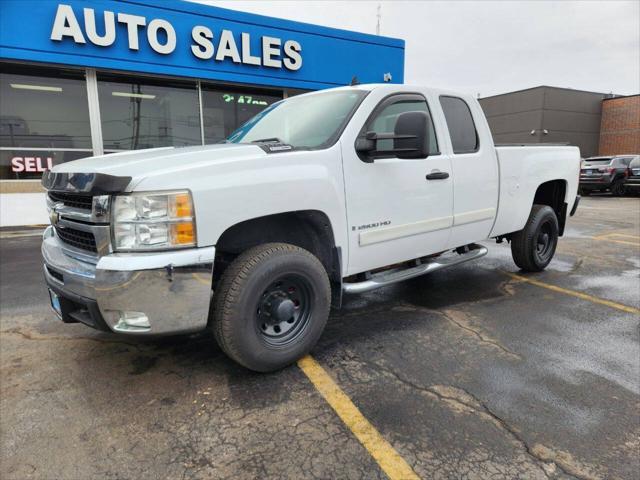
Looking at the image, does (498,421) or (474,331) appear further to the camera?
(474,331)

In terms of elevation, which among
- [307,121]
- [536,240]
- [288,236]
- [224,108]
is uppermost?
[224,108]

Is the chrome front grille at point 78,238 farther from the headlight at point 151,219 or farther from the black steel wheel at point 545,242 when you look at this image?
the black steel wheel at point 545,242

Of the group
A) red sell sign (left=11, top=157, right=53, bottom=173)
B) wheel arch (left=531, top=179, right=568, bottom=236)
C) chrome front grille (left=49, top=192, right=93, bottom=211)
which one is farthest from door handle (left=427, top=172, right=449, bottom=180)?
red sell sign (left=11, top=157, right=53, bottom=173)

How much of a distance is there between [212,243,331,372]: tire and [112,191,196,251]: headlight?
0.48 m

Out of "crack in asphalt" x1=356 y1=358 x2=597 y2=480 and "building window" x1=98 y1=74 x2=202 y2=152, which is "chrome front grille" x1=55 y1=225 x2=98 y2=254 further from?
"building window" x1=98 y1=74 x2=202 y2=152

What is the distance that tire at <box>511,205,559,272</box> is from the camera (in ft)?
17.5

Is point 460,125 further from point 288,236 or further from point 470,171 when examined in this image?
point 288,236

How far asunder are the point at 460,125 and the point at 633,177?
1750 centimetres

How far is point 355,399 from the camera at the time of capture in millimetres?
2754

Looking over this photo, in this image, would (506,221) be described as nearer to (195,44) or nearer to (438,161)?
(438,161)

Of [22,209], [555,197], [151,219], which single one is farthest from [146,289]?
[22,209]

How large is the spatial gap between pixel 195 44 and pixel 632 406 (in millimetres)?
11206

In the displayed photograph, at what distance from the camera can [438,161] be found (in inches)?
154

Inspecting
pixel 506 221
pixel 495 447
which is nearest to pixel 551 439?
pixel 495 447
